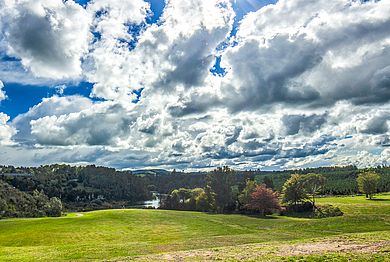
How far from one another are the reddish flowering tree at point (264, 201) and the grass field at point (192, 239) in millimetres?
17166

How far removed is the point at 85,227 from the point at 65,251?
26.0m

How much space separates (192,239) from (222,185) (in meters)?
78.1

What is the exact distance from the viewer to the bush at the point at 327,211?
8331 centimetres

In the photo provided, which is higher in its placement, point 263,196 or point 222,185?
point 222,185

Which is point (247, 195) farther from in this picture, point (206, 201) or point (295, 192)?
point (206, 201)

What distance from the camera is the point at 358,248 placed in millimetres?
25969

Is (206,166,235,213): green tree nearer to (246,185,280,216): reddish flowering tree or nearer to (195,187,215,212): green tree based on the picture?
(195,187,215,212): green tree

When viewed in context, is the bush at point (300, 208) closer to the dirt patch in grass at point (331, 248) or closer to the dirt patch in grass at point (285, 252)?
the dirt patch in grass at point (331, 248)

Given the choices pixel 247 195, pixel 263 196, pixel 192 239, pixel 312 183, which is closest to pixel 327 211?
pixel 312 183

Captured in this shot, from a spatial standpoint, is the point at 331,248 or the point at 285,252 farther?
the point at 331,248

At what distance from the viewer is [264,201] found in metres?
92.8

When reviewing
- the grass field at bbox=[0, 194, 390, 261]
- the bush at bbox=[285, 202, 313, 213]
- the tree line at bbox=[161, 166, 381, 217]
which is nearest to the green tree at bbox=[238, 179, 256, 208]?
the tree line at bbox=[161, 166, 381, 217]

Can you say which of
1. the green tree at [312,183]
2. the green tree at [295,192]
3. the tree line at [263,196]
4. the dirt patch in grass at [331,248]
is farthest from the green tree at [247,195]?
the dirt patch in grass at [331,248]

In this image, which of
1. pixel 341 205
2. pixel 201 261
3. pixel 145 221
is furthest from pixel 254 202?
pixel 201 261
